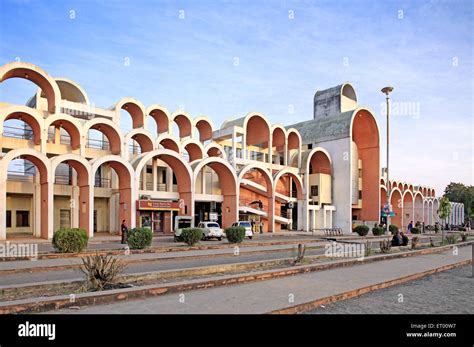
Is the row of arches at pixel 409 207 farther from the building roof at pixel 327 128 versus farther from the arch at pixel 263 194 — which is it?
the arch at pixel 263 194

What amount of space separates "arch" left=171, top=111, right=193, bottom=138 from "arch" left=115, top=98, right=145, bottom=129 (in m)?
5.06

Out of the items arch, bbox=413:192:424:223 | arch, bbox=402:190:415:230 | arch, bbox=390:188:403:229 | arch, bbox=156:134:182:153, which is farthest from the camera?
arch, bbox=413:192:424:223

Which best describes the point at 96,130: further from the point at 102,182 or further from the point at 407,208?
the point at 407,208

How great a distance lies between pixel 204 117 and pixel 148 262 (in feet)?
105

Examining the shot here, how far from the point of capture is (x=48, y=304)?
7078mm

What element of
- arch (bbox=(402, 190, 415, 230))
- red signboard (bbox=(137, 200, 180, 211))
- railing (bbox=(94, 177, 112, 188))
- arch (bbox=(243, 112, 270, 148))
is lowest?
arch (bbox=(402, 190, 415, 230))

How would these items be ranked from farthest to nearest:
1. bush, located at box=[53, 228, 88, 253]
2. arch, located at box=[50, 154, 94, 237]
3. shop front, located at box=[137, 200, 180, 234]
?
shop front, located at box=[137, 200, 180, 234]
arch, located at box=[50, 154, 94, 237]
bush, located at box=[53, 228, 88, 253]

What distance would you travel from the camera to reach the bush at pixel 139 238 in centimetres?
1856

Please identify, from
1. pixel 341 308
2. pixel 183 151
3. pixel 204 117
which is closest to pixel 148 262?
pixel 341 308

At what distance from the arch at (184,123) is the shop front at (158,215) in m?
10.9

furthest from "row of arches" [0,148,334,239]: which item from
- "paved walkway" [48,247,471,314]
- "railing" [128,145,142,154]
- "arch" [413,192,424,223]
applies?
"arch" [413,192,424,223]

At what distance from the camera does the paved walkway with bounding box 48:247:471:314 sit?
717 centimetres

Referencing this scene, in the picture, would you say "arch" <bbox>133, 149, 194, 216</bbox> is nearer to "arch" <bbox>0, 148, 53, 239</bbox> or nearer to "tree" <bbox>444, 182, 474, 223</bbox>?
"arch" <bbox>0, 148, 53, 239</bbox>

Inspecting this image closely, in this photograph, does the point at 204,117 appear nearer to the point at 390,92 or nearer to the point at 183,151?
the point at 183,151
